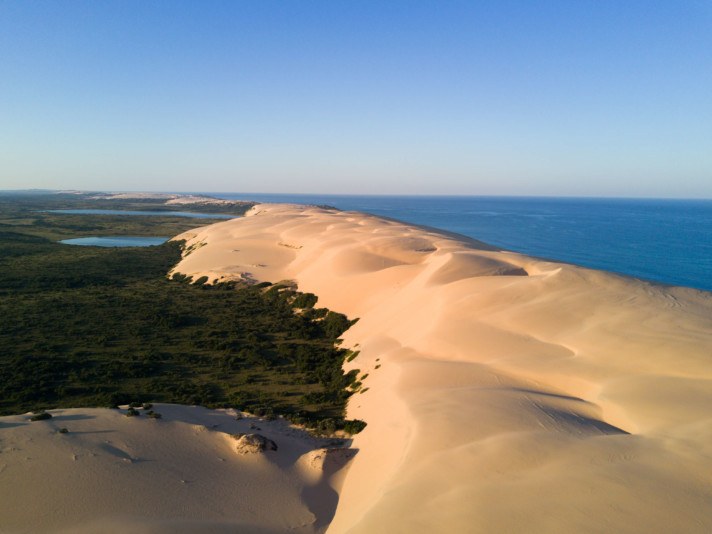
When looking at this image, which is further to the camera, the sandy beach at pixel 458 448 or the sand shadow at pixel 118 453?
the sand shadow at pixel 118 453

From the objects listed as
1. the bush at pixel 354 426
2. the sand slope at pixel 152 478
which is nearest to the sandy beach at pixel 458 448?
the sand slope at pixel 152 478

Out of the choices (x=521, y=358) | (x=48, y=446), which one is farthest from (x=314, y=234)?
(x=48, y=446)

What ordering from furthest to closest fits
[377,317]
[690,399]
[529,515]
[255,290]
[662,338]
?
1. [255,290]
2. [377,317]
3. [662,338]
4. [690,399]
5. [529,515]

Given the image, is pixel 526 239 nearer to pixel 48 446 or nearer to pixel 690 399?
pixel 690 399

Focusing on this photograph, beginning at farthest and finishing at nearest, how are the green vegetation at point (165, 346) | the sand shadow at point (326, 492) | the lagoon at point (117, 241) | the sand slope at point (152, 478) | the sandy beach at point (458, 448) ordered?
the lagoon at point (117, 241) < the green vegetation at point (165, 346) < the sand shadow at point (326, 492) < the sand slope at point (152, 478) < the sandy beach at point (458, 448)

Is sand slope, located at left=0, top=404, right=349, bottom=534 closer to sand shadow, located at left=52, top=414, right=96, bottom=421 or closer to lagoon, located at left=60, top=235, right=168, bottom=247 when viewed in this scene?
sand shadow, located at left=52, top=414, right=96, bottom=421

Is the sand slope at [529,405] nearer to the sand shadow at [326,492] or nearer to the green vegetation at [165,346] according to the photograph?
the sand shadow at [326,492]

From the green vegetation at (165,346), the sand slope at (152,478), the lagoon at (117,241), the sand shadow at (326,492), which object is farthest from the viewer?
the lagoon at (117,241)
